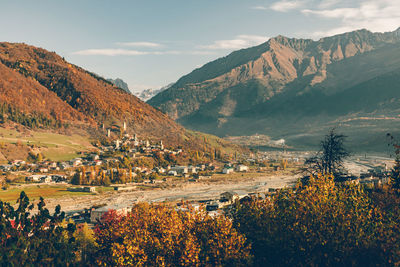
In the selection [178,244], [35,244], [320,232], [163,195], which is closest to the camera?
[178,244]

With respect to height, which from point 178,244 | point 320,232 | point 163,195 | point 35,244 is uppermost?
point 320,232

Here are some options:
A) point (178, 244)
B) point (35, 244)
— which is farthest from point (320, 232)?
point (35, 244)

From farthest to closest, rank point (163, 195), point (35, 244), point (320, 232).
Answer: point (163, 195), point (35, 244), point (320, 232)

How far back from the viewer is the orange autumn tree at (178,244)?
27.3 m

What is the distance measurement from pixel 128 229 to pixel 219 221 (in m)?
8.79

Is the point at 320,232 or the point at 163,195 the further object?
the point at 163,195

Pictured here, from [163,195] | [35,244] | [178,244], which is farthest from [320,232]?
[163,195]

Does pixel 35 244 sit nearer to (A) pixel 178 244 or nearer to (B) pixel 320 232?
(A) pixel 178 244

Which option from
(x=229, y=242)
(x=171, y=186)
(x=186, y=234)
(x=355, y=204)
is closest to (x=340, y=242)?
(x=355, y=204)

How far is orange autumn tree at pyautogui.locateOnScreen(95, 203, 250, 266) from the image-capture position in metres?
27.3

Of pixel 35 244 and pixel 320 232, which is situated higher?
pixel 320 232

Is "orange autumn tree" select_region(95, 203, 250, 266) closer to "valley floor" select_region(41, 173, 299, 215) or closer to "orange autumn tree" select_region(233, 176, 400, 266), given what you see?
"orange autumn tree" select_region(233, 176, 400, 266)

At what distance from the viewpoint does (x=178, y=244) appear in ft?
92.5

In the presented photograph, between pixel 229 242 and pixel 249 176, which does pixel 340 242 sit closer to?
pixel 229 242
